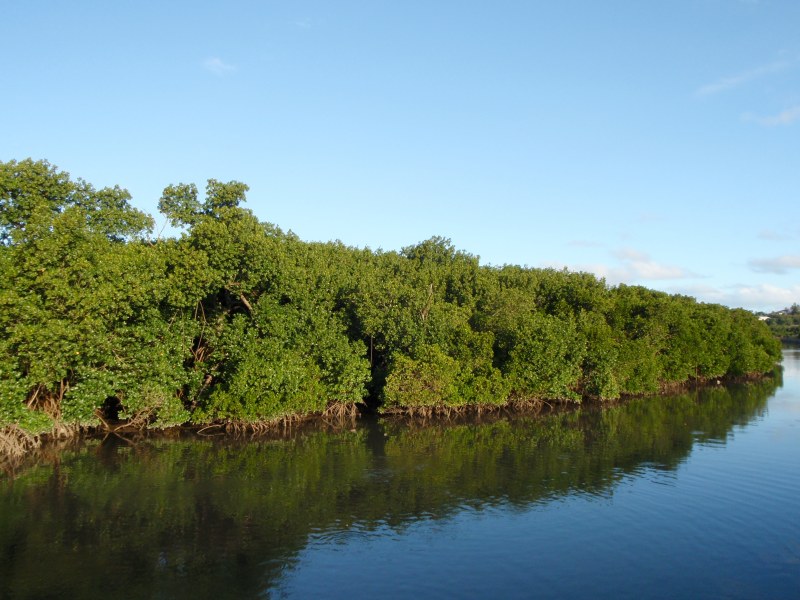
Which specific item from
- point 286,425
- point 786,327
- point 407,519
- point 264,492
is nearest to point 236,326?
point 286,425

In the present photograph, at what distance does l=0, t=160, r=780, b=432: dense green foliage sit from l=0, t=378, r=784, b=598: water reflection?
306cm

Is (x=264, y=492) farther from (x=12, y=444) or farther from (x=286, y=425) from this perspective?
(x=286, y=425)

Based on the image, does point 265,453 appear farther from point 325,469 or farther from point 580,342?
point 580,342

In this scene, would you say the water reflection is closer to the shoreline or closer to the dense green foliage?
the shoreline

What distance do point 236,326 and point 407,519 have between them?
1786cm

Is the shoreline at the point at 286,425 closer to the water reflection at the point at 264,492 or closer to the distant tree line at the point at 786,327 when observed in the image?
the water reflection at the point at 264,492

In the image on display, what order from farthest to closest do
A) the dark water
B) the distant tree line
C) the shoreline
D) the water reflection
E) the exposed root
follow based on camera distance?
the distant tree line, the shoreline, the exposed root, the water reflection, the dark water

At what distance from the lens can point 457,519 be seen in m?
20.7

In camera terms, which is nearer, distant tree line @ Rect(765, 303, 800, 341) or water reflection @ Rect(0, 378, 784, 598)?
water reflection @ Rect(0, 378, 784, 598)

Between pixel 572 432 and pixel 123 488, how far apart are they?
2524 centimetres

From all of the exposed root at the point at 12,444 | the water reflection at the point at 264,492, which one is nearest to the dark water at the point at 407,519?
the water reflection at the point at 264,492

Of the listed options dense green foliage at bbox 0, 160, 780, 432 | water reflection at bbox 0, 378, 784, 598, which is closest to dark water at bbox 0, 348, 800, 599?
water reflection at bbox 0, 378, 784, 598

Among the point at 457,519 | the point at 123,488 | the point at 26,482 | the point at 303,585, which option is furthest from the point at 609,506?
the point at 26,482

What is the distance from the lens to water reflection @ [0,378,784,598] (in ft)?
54.8
